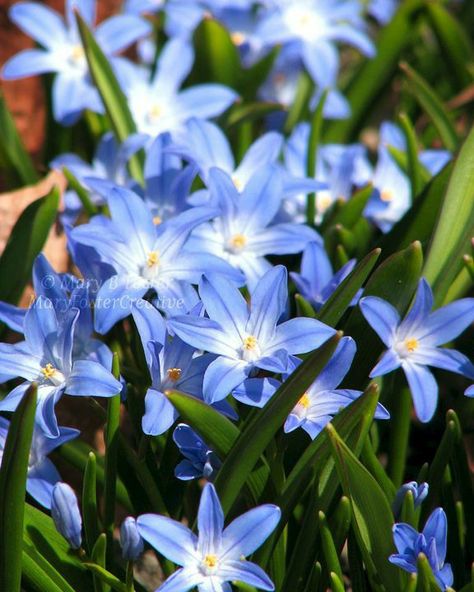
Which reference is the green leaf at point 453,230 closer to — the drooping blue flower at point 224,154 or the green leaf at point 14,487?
the drooping blue flower at point 224,154

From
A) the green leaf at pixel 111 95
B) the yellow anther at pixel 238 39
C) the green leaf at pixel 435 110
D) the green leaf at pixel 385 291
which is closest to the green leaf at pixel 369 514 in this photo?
the green leaf at pixel 385 291

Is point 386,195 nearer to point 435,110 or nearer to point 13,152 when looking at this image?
point 435,110

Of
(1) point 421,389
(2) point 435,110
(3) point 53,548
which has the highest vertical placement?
(2) point 435,110

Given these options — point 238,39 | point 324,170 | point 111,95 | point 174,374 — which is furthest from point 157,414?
point 238,39

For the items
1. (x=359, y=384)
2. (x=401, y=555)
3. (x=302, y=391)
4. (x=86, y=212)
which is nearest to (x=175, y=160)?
(x=86, y=212)

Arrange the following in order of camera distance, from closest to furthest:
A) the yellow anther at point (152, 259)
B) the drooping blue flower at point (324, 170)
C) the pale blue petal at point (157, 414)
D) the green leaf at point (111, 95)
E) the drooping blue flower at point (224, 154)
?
the pale blue petal at point (157, 414) < the yellow anther at point (152, 259) < the drooping blue flower at point (224, 154) < the green leaf at point (111, 95) < the drooping blue flower at point (324, 170)

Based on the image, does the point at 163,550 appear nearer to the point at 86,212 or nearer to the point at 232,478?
the point at 232,478

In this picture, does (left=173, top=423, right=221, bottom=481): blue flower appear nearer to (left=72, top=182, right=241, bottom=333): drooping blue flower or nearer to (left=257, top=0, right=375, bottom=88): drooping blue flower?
(left=72, top=182, right=241, bottom=333): drooping blue flower
